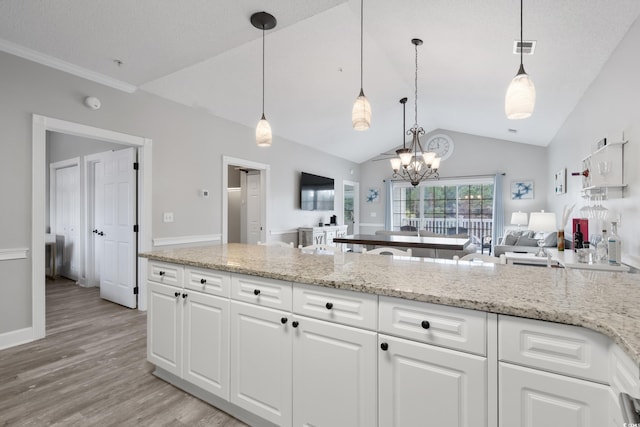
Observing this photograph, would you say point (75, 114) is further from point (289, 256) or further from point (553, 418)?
point (553, 418)

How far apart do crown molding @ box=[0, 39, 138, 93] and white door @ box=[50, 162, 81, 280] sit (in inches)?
90.5

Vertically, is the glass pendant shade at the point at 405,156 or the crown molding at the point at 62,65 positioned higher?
the crown molding at the point at 62,65

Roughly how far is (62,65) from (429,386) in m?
4.00

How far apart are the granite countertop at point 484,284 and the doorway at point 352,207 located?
6.73 metres

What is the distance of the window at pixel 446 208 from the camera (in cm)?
777

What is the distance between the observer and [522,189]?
7.27 metres

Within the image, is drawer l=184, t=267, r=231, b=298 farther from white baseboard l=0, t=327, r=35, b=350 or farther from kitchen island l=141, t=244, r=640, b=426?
white baseboard l=0, t=327, r=35, b=350

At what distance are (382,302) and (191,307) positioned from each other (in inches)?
50.9

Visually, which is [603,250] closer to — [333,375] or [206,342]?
[333,375]

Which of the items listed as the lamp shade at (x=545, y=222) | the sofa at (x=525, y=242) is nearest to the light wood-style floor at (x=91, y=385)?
the lamp shade at (x=545, y=222)

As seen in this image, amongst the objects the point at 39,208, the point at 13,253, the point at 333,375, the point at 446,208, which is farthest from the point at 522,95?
the point at 446,208

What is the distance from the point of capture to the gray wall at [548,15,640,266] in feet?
8.05

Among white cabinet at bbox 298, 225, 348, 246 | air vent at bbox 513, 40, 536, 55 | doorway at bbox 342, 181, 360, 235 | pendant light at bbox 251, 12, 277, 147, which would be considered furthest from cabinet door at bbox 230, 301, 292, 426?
doorway at bbox 342, 181, 360, 235

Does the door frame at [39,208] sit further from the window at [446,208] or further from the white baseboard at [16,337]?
the window at [446,208]
